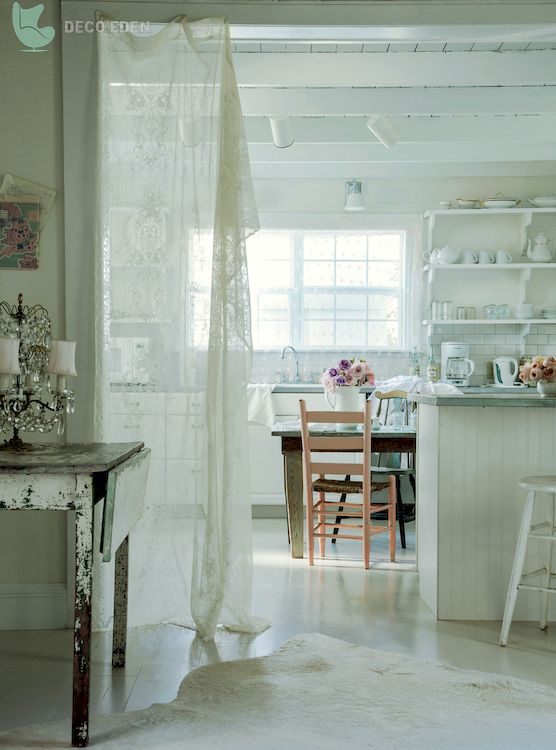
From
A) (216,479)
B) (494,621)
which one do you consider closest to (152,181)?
(216,479)

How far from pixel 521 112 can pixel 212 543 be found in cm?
374

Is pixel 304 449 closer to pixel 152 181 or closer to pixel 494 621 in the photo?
pixel 494 621

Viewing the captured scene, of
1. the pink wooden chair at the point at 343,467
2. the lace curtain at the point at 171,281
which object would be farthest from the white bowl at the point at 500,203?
the lace curtain at the point at 171,281

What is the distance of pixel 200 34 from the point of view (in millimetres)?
3805

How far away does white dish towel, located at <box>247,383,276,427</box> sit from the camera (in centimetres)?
686

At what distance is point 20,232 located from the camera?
389cm

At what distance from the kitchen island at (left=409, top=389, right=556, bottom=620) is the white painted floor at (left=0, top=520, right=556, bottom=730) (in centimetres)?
13

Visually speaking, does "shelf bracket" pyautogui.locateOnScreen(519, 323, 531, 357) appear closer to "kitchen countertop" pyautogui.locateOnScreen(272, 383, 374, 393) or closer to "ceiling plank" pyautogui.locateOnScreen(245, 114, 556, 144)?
"kitchen countertop" pyautogui.locateOnScreen(272, 383, 374, 393)

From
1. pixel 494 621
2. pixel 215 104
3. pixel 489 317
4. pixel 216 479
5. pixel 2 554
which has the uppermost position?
pixel 215 104

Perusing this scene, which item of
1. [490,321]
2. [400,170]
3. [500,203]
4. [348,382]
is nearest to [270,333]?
[400,170]

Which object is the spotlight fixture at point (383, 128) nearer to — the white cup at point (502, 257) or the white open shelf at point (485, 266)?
the white open shelf at point (485, 266)

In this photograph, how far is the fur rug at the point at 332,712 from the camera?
2.53 metres

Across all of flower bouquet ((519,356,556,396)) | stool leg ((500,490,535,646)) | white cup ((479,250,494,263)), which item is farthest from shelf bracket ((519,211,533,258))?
stool leg ((500,490,535,646))

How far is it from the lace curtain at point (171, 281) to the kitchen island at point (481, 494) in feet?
2.96
